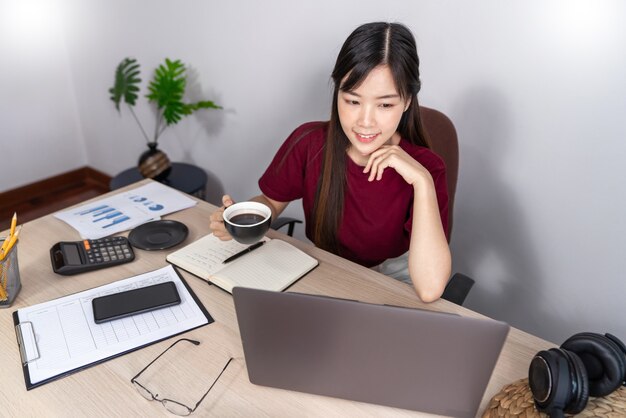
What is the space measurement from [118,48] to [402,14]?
163 cm

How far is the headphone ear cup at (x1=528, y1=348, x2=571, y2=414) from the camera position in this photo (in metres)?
0.59

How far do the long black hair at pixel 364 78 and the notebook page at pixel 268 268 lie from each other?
0.69ft

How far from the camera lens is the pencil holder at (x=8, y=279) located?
88 cm

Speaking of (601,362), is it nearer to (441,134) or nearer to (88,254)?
(441,134)

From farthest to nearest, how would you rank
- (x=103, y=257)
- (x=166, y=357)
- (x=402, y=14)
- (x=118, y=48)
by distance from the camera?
(x=118, y=48)
(x=402, y=14)
(x=103, y=257)
(x=166, y=357)

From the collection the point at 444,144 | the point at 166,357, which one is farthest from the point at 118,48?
the point at 166,357

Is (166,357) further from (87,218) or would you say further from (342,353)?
(87,218)

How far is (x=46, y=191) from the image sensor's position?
9.46 feet

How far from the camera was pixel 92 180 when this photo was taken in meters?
3.05

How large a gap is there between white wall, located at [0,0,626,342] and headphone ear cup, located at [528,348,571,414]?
890 mm

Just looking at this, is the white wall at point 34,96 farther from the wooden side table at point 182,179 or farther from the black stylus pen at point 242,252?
the black stylus pen at point 242,252

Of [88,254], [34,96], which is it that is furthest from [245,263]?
[34,96]

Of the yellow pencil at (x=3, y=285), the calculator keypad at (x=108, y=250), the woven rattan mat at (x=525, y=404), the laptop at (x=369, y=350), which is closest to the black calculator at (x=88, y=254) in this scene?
the calculator keypad at (x=108, y=250)

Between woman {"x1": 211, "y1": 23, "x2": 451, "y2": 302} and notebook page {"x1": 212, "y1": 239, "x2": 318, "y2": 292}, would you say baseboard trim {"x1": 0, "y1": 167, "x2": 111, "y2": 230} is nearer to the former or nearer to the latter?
woman {"x1": 211, "y1": 23, "x2": 451, "y2": 302}
